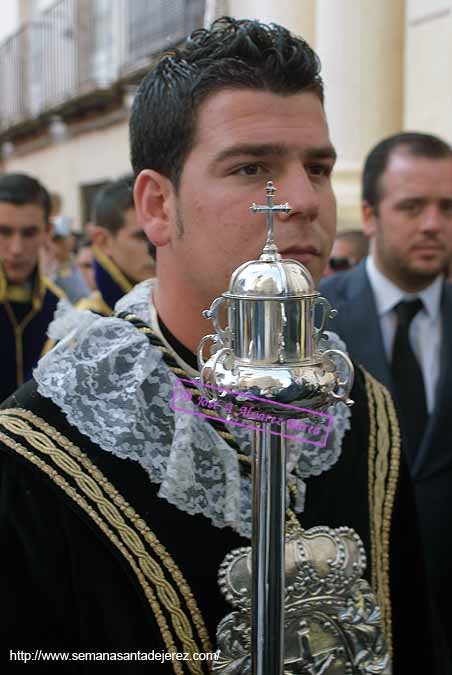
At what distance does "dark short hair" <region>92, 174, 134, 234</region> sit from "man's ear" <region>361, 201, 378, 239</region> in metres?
1.12

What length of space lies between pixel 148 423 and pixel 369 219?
6.40ft

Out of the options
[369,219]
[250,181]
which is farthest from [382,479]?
[369,219]

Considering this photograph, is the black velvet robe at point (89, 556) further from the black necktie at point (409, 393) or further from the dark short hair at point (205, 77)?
the black necktie at point (409, 393)

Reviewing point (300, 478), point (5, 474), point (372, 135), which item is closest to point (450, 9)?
point (372, 135)

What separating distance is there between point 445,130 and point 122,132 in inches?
297

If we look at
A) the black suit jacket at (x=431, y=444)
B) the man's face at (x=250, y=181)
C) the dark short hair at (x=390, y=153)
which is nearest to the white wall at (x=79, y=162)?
the dark short hair at (x=390, y=153)

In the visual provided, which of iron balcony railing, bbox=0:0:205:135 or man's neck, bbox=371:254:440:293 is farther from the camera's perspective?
iron balcony railing, bbox=0:0:205:135

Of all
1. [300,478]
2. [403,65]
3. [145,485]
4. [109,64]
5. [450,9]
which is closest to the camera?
[145,485]

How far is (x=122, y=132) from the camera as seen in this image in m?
11.3

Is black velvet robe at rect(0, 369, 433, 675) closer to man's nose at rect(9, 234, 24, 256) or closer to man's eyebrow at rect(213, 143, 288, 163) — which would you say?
man's eyebrow at rect(213, 143, 288, 163)

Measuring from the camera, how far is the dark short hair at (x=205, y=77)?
144 centimetres

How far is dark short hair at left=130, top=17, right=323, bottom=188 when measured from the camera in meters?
1.44

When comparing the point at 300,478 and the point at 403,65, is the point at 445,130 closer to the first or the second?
the point at 403,65

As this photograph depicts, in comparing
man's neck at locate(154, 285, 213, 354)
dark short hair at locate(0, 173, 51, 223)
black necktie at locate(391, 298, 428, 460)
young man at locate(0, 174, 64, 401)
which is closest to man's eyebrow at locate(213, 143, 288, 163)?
man's neck at locate(154, 285, 213, 354)
